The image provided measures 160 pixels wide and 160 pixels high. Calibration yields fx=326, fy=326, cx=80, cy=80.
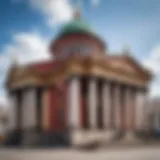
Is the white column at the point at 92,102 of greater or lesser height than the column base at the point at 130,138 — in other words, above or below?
above

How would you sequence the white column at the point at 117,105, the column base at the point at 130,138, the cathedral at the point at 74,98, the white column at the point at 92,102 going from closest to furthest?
the column base at the point at 130,138 → the cathedral at the point at 74,98 → the white column at the point at 117,105 → the white column at the point at 92,102

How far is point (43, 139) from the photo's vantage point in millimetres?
6328

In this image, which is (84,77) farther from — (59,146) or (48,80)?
(59,146)

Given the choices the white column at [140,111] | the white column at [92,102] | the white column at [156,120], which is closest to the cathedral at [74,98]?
the white column at [92,102]

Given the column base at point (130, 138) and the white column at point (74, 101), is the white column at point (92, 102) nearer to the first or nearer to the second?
the white column at point (74, 101)

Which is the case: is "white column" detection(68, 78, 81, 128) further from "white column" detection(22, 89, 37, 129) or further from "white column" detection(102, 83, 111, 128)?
"white column" detection(22, 89, 37, 129)

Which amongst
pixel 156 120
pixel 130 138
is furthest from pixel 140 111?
pixel 130 138

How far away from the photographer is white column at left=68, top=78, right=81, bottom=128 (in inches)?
265

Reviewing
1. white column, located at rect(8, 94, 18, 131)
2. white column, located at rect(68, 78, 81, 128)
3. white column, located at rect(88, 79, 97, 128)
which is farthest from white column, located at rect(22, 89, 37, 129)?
white column, located at rect(88, 79, 97, 128)

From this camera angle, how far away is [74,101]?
6.91 m

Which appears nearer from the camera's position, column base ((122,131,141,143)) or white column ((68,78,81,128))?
column base ((122,131,141,143))

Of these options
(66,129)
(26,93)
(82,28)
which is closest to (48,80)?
(26,93)

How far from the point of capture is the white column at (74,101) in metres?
6.73

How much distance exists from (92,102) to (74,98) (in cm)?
40
